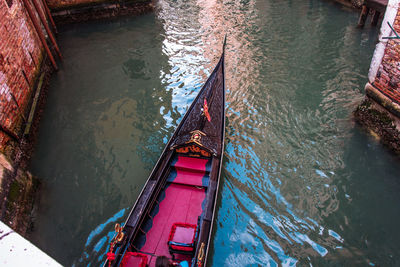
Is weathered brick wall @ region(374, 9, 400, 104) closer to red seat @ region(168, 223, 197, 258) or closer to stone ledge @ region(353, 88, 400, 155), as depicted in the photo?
stone ledge @ region(353, 88, 400, 155)

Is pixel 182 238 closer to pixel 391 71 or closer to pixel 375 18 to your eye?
pixel 391 71

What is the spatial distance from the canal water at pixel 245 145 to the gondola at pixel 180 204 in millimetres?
473

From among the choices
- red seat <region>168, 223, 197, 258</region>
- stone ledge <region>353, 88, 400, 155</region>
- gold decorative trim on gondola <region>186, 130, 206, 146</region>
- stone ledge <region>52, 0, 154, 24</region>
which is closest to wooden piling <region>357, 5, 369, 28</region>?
stone ledge <region>353, 88, 400, 155</region>

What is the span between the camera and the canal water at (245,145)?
3410 millimetres

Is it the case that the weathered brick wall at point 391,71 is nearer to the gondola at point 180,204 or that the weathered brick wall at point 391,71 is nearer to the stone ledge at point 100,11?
the gondola at point 180,204

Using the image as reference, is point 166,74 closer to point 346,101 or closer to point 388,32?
point 346,101

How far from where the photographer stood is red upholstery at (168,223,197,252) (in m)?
2.80

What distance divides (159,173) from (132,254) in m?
1.15

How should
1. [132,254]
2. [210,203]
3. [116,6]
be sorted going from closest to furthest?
[132,254] < [210,203] < [116,6]

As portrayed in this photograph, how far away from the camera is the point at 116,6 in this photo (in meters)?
10.0

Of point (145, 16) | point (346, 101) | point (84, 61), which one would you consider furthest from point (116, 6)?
point (346, 101)

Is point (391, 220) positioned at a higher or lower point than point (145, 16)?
lower

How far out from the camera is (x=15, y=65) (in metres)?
4.97

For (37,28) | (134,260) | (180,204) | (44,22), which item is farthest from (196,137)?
(44,22)
